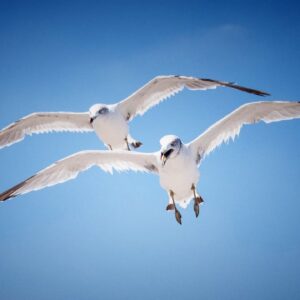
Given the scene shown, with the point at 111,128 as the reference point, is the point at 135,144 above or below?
below

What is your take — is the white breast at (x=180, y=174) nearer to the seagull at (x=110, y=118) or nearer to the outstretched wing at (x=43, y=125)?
the seagull at (x=110, y=118)

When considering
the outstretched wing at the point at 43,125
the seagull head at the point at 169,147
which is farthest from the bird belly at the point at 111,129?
the seagull head at the point at 169,147

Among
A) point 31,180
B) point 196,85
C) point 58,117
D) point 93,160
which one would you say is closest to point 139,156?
point 93,160

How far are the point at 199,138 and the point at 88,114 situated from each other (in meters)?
4.40

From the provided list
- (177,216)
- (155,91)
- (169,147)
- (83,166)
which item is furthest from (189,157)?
(155,91)

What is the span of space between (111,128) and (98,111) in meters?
0.53

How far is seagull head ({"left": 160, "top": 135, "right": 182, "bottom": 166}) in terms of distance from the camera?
7848mm

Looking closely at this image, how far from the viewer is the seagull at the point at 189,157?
8736 mm

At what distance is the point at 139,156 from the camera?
8.91 m

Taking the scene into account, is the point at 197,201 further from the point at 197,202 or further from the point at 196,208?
the point at 196,208

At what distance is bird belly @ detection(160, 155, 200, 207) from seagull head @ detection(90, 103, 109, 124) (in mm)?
3618

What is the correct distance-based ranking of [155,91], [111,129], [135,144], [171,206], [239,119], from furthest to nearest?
[135,144] < [155,91] < [111,129] < [239,119] < [171,206]

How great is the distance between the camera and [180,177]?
8359mm

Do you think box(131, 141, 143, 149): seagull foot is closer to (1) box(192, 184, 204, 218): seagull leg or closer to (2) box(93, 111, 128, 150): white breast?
(2) box(93, 111, 128, 150): white breast
